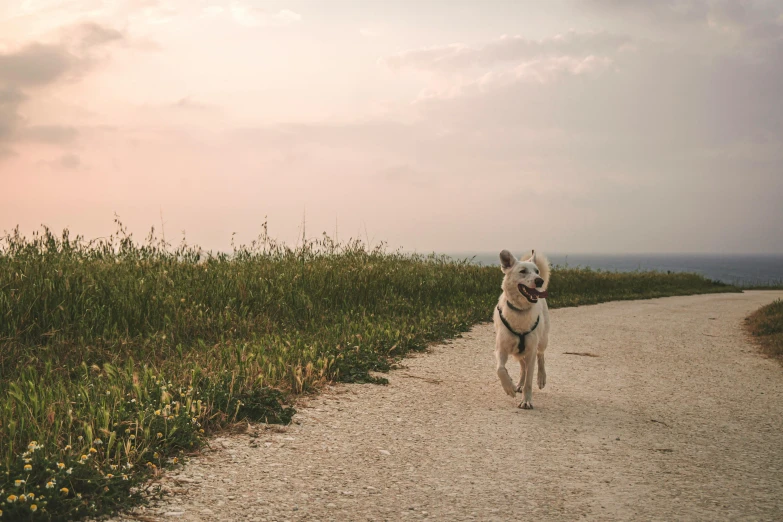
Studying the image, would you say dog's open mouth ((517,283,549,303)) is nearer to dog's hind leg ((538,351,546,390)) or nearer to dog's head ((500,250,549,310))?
dog's head ((500,250,549,310))

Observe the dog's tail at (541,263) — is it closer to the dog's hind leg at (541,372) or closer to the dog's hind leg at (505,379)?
the dog's hind leg at (541,372)

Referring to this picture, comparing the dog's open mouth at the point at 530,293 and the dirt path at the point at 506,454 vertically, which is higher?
the dog's open mouth at the point at 530,293

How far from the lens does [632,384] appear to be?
8250 mm

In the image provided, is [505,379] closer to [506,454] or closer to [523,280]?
[523,280]

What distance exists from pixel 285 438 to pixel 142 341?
427cm

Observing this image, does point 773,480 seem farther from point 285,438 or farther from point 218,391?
point 218,391

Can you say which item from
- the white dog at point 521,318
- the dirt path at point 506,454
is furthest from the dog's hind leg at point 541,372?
the white dog at point 521,318

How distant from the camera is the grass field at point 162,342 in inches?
173

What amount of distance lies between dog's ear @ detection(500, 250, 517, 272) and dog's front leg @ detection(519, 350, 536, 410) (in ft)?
3.20

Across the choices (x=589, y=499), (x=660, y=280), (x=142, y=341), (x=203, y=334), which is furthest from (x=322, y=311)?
(x=660, y=280)

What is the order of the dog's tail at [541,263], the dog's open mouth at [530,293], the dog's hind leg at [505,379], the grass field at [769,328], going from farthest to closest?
the grass field at [769,328]
the dog's tail at [541,263]
the dog's open mouth at [530,293]
the dog's hind leg at [505,379]

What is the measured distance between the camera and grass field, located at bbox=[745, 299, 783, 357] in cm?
1127

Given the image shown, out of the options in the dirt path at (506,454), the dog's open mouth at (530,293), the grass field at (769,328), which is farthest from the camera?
the grass field at (769,328)

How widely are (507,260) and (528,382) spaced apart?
133cm
